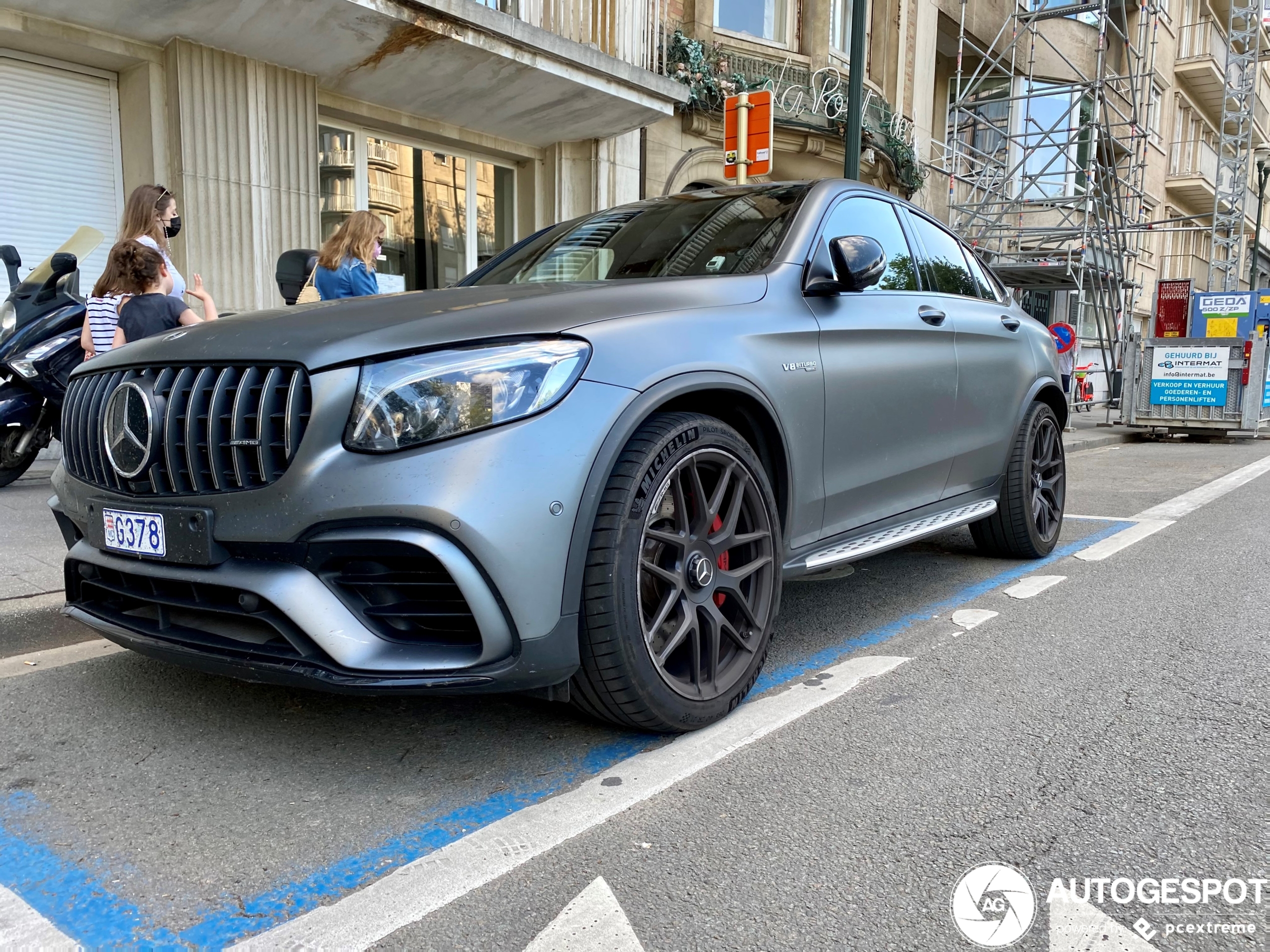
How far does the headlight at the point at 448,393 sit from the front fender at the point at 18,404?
4.42 metres

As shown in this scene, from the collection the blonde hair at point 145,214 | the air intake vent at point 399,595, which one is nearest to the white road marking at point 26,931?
the air intake vent at point 399,595

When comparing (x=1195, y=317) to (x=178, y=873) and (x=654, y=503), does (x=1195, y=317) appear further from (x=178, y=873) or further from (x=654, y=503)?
(x=178, y=873)

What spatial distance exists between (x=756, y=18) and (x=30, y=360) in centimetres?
1154

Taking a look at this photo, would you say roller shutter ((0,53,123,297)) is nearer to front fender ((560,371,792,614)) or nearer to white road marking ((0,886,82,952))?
front fender ((560,371,792,614))

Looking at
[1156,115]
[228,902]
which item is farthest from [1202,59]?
[228,902]

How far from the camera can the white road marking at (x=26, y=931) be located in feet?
5.52

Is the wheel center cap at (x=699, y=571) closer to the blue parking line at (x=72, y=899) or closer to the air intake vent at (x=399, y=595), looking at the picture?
the air intake vent at (x=399, y=595)

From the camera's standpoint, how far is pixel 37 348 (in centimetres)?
550

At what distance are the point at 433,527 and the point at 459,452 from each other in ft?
0.55

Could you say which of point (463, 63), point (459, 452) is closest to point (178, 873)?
point (459, 452)

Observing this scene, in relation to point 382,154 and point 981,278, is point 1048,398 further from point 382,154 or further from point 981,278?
point 382,154

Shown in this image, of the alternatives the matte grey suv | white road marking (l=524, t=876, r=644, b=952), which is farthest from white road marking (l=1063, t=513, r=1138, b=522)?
white road marking (l=524, t=876, r=644, b=952)

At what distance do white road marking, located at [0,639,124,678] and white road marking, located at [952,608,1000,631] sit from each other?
300 cm

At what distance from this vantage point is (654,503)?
7.85 ft
